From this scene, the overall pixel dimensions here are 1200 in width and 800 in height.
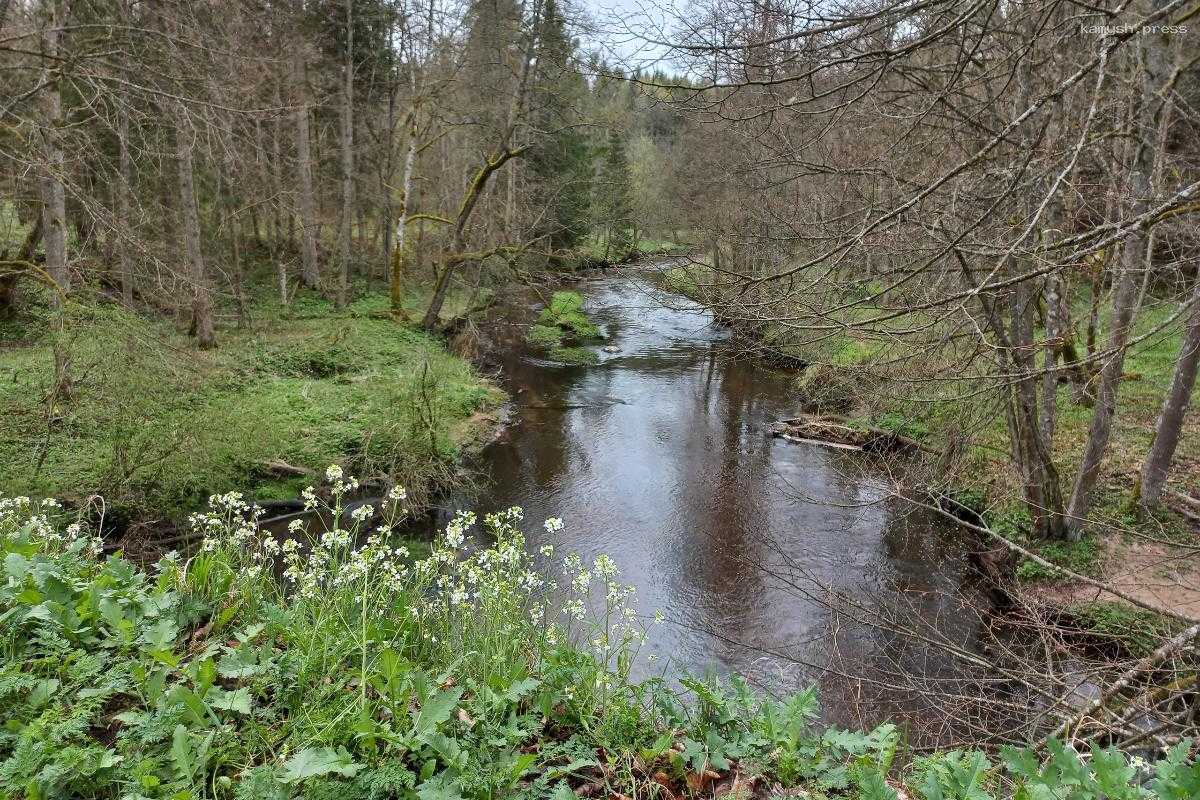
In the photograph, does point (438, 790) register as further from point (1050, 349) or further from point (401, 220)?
point (401, 220)

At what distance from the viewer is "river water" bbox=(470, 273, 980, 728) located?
621cm

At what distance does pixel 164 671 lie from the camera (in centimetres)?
225

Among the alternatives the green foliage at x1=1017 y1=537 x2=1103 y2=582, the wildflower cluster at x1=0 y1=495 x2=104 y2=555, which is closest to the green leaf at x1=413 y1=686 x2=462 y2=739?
the wildflower cluster at x1=0 y1=495 x2=104 y2=555

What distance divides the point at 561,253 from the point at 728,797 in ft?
48.8

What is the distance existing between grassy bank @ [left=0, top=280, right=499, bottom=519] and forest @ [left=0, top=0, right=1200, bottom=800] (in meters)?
0.06

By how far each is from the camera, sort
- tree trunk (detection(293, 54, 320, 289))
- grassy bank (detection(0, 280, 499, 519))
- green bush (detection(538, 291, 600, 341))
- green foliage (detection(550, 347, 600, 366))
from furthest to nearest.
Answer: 1. green bush (detection(538, 291, 600, 341))
2. green foliage (detection(550, 347, 600, 366))
3. tree trunk (detection(293, 54, 320, 289))
4. grassy bank (detection(0, 280, 499, 519))

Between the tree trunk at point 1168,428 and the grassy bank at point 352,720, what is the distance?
19.3ft

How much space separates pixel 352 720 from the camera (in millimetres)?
2254

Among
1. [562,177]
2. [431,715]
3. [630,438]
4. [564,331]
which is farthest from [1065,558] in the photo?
[562,177]

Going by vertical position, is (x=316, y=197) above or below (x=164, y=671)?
above

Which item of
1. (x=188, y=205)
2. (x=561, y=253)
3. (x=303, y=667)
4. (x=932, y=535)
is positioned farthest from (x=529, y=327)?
(x=303, y=667)

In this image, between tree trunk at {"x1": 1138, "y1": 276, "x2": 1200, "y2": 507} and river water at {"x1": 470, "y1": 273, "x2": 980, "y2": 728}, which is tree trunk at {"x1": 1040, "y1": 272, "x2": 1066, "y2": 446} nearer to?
tree trunk at {"x1": 1138, "y1": 276, "x2": 1200, "y2": 507}

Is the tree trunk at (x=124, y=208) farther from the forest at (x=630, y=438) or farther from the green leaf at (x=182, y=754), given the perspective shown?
the green leaf at (x=182, y=754)

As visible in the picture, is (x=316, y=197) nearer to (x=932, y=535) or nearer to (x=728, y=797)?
(x=932, y=535)
